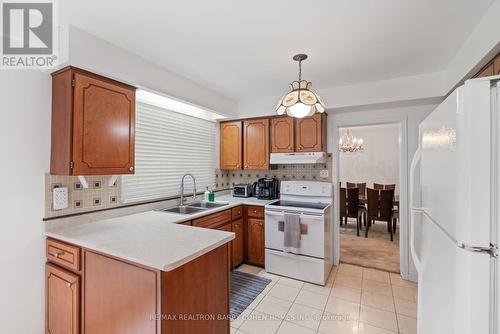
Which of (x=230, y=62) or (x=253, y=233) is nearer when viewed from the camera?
(x=230, y=62)

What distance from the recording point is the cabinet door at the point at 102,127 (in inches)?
65.4

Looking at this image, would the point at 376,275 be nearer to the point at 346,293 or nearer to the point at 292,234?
the point at 346,293

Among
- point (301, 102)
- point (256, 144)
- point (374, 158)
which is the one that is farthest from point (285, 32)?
point (374, 158)

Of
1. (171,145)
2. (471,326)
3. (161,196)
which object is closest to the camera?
(471,326)

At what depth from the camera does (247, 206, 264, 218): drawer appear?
10.1 feet

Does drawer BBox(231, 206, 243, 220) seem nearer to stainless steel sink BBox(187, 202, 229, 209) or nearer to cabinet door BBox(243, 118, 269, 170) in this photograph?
stainless steel sink BBox(187, 202, 229, 209)

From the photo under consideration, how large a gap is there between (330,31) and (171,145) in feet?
6.95

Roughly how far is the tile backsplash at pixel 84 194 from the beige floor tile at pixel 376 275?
2978mm

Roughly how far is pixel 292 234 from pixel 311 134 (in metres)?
1.30

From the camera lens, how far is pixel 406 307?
7.48 feet

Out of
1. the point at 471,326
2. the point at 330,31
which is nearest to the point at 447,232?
the point at 471,326

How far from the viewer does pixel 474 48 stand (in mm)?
1733

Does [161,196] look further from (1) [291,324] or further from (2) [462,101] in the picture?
(2) [462,101]

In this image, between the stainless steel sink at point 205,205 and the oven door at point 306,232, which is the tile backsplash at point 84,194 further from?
the oven door at point 306,232
